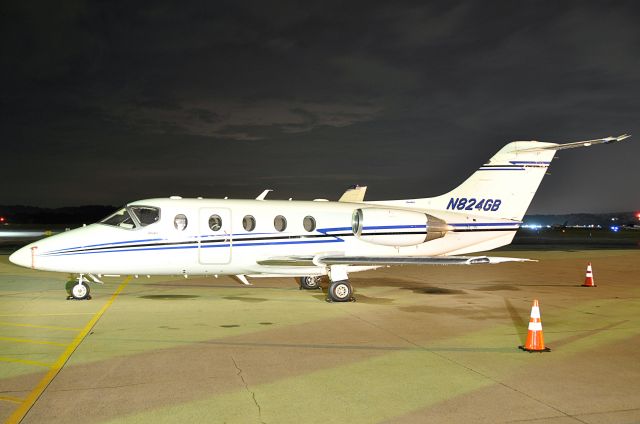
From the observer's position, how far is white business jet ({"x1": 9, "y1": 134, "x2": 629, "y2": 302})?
1369 cm

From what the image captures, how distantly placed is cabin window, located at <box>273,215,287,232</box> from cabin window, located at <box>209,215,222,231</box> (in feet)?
4.60

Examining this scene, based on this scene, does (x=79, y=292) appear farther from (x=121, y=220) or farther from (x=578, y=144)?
(x=578, y=144)

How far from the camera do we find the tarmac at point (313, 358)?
6.05 metres

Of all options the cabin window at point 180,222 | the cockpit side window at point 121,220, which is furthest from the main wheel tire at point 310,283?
the cockpit side window at point 121,220

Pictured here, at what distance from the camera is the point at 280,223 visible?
49.1 ft

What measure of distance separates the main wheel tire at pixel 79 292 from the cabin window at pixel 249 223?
4120 mm

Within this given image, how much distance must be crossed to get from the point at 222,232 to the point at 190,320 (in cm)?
336

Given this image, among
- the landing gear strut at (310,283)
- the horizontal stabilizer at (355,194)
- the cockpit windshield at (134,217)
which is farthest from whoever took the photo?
the horizontal stabilizer at (355,194)

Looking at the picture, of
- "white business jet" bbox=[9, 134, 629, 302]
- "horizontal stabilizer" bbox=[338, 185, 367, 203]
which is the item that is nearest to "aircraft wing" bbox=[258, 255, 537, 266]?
"white business jet" bbox=[9, 134, 629, 302]

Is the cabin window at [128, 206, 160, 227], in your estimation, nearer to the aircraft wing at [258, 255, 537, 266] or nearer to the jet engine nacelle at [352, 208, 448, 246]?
the aircraft wing at [258, 255, 537, 266]

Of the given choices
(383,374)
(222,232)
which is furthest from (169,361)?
(222,232)

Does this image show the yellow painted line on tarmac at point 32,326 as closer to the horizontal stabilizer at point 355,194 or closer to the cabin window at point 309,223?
the cabin window at point 309,223

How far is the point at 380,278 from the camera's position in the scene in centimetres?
2019

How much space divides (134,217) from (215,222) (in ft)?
6.22
